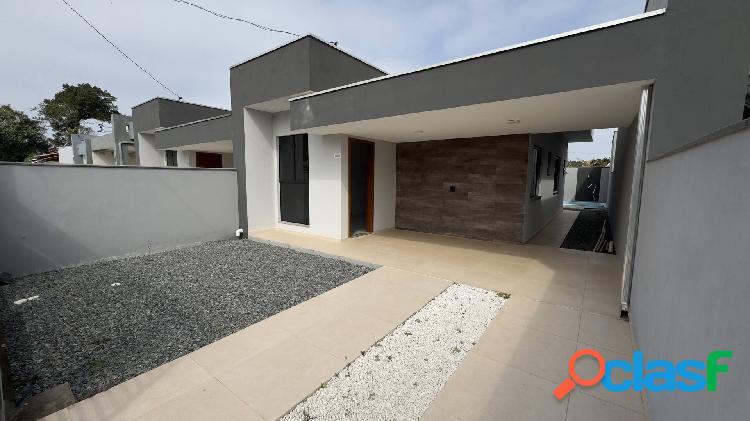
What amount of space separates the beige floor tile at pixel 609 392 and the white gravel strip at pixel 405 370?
2.75 feet

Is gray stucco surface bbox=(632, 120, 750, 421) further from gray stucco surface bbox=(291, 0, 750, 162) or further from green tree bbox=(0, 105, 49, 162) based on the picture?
green tree bbox=(0, 105, 49, 162)

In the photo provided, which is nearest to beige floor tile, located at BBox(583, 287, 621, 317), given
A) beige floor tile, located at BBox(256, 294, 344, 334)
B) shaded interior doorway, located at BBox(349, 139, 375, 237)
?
beige floor tile, located at BBox(256, 294, 344, 334)

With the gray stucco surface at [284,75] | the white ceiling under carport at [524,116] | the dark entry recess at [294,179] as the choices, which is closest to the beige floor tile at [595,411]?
the white ceiling under carport at [524,116]

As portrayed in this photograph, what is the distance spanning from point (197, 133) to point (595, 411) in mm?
11079

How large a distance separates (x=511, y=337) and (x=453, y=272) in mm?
1830

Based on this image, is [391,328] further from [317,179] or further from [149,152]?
[149,152]

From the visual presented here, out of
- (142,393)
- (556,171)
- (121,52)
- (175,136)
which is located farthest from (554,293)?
(121,52)

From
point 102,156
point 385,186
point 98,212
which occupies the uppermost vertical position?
point 102,156

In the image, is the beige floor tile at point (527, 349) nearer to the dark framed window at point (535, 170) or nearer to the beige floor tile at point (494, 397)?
the beige floor tile at point (494, 397)

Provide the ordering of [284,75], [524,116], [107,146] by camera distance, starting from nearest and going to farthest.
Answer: [524,116] → [284,75] → [107,146]

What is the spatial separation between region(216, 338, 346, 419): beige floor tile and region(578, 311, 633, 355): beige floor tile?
7.81 ft

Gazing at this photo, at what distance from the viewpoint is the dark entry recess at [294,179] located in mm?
7336

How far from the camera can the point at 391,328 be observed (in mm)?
2914

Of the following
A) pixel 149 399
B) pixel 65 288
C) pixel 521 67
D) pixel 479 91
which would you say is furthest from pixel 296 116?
pixel 149 399
